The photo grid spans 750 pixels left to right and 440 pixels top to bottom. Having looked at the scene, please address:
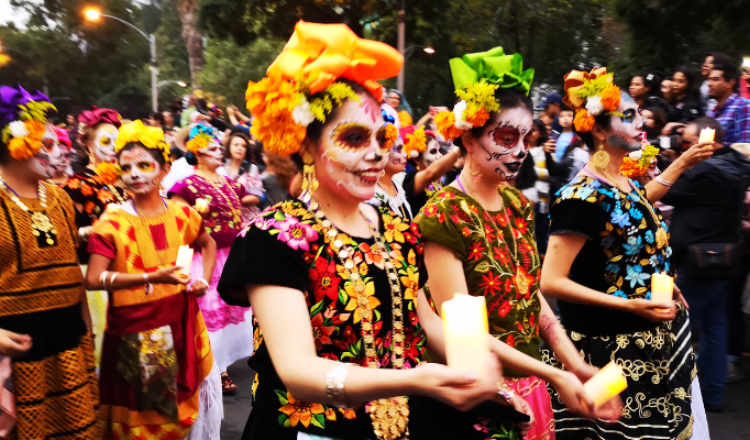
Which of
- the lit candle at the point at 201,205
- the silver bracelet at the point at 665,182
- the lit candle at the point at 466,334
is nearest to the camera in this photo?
the lit candle at the point at 466,334

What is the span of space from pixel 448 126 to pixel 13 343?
227 cm

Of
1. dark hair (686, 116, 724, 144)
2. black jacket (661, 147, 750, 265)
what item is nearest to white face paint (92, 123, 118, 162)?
black jacket (661, 147, 750, 265)

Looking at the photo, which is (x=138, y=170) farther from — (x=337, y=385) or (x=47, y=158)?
(x=337, y=385)

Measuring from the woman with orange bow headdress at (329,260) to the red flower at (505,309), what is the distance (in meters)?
0.53

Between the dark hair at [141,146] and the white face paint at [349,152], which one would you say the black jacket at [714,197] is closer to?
the dark hair at [141,146]

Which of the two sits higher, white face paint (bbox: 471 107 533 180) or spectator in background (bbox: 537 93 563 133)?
white face paint (bbox: 471 107 533 180)

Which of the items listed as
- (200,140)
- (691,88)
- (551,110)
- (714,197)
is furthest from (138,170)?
(551,110)

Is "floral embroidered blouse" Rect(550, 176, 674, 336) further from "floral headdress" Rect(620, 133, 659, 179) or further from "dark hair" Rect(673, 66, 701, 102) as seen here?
"dark hair" Rect(673, 66, 701, 102)

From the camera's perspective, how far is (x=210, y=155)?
6.39 meters

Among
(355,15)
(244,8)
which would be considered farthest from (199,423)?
(244,8)

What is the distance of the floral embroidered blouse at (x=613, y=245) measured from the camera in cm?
323

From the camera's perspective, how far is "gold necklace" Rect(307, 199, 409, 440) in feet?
6.44

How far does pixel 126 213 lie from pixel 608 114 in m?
2.82

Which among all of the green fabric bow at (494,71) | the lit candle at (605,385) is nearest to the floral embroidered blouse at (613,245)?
the green fabric bow at (494,71)
